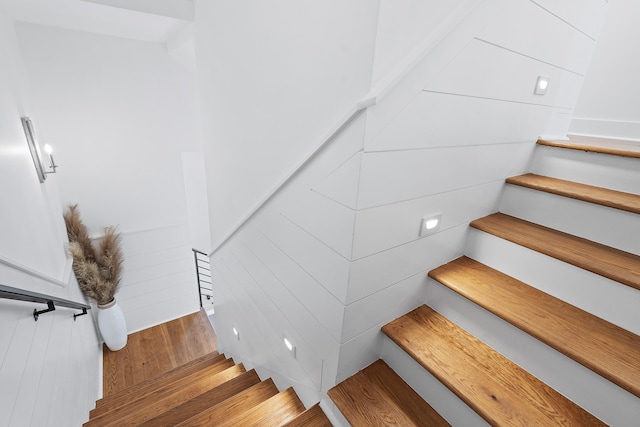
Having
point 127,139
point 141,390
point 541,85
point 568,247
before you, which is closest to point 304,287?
point 568,247

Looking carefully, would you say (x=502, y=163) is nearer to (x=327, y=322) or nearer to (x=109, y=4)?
(x=327, y=322)

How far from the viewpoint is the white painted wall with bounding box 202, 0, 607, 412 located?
2.94 feet

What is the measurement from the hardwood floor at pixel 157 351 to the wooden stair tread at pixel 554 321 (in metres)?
3.61

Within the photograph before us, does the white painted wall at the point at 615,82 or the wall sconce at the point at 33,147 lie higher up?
the white painted wall at the point at 615,82

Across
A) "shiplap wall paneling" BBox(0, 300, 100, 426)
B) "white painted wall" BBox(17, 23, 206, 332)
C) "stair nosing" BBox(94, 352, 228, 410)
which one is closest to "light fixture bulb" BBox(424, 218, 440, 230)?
"shiplap wall paneling" BBox(0, 300, 100, 426)

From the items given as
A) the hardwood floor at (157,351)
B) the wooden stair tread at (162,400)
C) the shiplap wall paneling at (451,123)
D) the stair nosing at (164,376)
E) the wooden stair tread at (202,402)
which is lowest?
the hardwood floor at (157,351)

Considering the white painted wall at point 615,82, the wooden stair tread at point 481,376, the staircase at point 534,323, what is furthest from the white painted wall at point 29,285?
the white painted wall at point 615,82

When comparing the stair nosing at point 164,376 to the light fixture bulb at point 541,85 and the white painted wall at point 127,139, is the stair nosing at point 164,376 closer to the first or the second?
the white painted wall at point 127,139

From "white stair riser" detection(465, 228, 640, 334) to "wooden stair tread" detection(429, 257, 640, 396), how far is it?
30 mm

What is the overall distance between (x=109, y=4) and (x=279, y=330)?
93.3 inches

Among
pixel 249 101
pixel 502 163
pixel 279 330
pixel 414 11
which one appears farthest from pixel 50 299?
pixel 502 163

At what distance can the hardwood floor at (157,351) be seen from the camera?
331cm

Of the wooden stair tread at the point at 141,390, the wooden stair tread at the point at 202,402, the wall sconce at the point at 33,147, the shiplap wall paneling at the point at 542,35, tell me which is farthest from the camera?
the wooden stair tread at the point at 141,390

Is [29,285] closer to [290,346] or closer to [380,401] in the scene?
[290,346]
